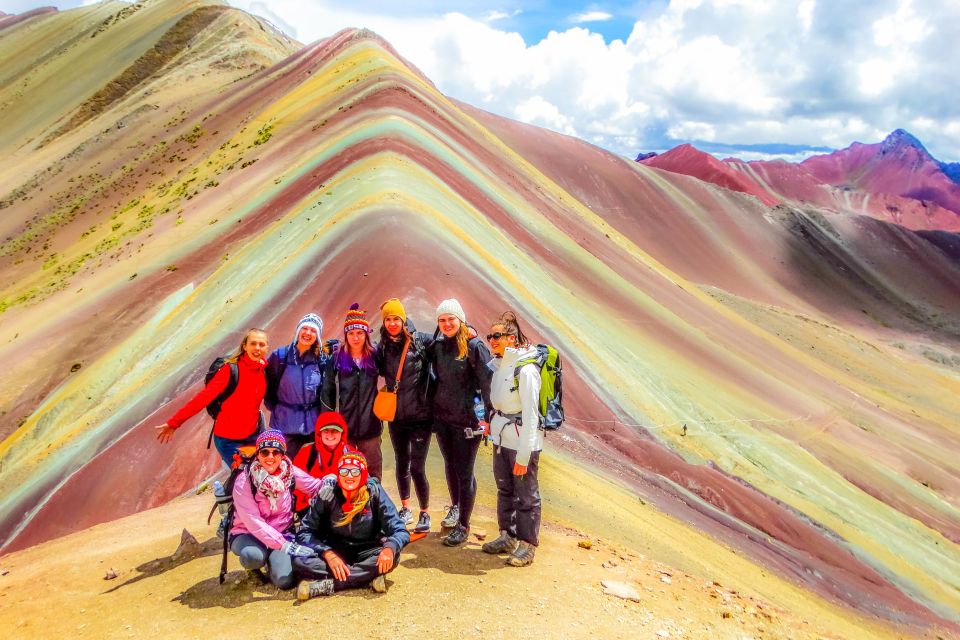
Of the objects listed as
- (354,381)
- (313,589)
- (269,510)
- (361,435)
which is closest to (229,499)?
(269,510)

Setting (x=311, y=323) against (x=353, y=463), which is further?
(x=311, y=323)

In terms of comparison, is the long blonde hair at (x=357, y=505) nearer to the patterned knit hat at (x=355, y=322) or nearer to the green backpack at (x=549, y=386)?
the patterned knit hat at (x=355, y=322)

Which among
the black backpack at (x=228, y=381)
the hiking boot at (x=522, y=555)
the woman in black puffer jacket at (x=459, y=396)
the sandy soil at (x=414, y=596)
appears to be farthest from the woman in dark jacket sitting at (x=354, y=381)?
the hiking boot at (x=522, y=555)

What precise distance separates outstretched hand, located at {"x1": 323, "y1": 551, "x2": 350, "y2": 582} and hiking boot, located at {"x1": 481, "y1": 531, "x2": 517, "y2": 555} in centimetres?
121

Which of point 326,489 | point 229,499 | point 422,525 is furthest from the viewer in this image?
point 422,525

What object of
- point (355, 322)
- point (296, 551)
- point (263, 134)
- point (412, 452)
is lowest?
point (296, 551)

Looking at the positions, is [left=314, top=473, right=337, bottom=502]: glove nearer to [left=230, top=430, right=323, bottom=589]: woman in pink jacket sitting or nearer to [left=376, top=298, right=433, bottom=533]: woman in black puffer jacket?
[left=230, top=430, right=323, bottom=589]: woman in pink jacket sitting

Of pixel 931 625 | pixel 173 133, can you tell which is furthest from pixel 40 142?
pixel 931 625

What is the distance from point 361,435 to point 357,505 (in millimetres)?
823

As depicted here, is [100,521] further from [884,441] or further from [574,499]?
[884,441]

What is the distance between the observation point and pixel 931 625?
998 centimetres

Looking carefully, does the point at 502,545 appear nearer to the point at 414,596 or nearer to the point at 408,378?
the point at 414,596

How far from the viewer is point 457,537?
5332 millimetres

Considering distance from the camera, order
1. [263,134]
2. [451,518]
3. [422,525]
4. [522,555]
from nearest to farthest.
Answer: [522,555] → [422,525] → [451,518] → [263,134]
